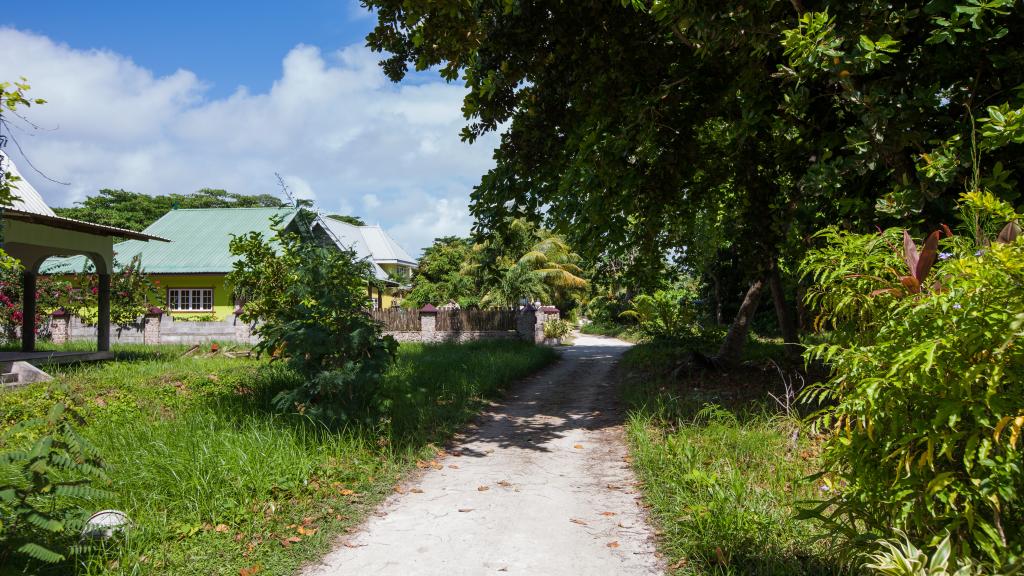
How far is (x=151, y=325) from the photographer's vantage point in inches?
783

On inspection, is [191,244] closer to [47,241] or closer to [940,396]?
[47,241]

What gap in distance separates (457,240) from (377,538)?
1339 inches

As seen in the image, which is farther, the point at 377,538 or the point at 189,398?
the point at 189,398

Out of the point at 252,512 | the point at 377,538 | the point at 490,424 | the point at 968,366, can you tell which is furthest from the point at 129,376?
the point at 968,366

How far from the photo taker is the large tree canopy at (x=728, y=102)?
503 cm

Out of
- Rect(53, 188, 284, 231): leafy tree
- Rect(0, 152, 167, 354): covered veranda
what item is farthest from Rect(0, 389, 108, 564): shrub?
Rect(53, 188, 284, 231): leafy tree

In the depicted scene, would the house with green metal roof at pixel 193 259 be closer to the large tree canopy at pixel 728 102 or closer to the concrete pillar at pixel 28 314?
the concrete pillar at pixel 28 314

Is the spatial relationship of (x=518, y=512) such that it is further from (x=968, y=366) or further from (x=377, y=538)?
(x=968, y=366)

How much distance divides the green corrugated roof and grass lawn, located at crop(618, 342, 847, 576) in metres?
21.5

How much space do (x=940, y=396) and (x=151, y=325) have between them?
22271mm

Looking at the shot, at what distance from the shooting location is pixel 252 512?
14.5ft

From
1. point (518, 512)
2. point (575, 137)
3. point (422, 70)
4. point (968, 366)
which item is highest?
point (422, 70)

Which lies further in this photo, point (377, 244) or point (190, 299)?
point (377, 244)

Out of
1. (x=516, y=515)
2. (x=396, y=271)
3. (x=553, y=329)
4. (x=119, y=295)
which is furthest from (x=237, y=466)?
(x=396, y=271)
